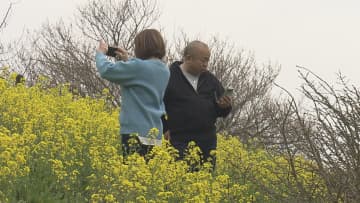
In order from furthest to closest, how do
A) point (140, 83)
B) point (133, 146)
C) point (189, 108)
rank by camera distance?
1. point (189, 108)
2. point (140, 83)
3. point (133, 146)

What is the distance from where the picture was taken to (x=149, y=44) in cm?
515

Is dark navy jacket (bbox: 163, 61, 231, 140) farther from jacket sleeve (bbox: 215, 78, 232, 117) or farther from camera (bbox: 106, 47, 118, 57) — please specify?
camera (bbox: 106, 47, 118, 57)

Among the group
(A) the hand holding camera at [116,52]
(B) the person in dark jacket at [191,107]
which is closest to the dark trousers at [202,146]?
(B) the person in dark jacket at [191,107]

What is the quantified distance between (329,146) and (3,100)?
3361 millimetres

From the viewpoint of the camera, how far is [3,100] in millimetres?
6570

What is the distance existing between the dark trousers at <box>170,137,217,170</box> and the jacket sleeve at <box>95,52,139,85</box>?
1105 mm

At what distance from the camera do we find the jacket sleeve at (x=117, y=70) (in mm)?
5062

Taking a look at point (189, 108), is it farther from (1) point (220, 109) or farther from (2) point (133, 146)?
(2) point (133, 146)

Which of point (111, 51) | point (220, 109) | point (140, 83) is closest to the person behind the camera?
point (140, 83)

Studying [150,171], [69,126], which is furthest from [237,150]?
[150,171]

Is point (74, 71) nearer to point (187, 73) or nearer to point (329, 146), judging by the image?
point (187, 73)

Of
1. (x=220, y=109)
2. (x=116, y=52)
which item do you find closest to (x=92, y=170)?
(x=116, y=52)

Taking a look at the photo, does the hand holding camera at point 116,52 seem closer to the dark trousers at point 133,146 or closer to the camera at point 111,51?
the camera at point 111,51

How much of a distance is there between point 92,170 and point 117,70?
2.49ft
